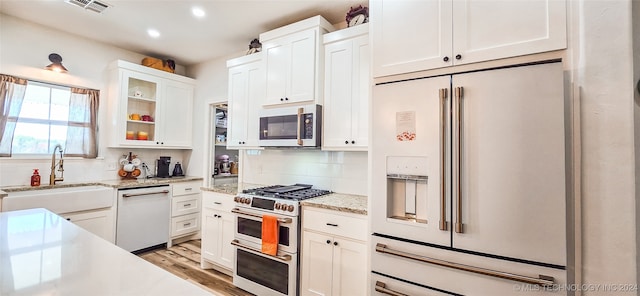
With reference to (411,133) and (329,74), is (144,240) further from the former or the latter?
(411,133)

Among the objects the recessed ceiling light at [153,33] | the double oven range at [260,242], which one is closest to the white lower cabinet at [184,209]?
the double oven range at [260,242]

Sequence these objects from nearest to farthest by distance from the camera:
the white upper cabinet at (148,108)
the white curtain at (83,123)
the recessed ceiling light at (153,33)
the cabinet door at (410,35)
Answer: the cabinet door at (410,35), the recessed ceiling light at (153,33), the white curtain at (83,123), the white upper cabinet at (148,108)

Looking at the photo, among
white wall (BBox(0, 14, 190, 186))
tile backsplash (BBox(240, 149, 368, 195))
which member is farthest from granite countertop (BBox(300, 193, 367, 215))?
white wall (BBox(0, 14, 190, 186))

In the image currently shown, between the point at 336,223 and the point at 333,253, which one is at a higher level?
the point at 336,223

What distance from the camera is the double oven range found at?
2.31 m

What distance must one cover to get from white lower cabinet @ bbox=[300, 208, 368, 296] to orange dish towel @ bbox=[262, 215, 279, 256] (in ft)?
0.76

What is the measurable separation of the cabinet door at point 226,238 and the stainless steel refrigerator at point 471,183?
5.48 ft

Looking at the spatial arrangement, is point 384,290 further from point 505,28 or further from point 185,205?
point 185,205

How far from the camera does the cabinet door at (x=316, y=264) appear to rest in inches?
85.7

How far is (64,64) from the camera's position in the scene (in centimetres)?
332

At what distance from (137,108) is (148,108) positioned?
0.15 m

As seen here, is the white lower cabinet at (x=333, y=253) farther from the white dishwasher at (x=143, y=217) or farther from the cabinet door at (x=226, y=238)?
the white dishwasher at (x=143, y=217)

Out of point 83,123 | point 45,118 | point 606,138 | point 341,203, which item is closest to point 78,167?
point 83,123

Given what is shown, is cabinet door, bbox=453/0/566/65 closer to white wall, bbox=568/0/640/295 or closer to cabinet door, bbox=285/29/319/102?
white wall, bbox=568/0/640/295
